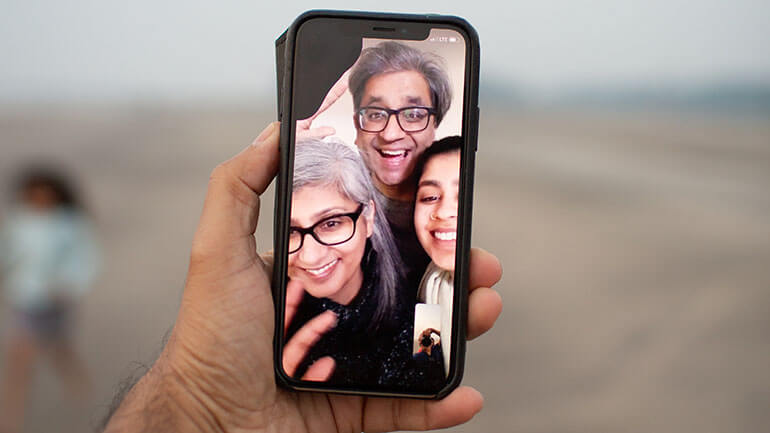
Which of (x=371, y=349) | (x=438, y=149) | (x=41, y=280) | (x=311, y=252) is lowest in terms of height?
(x=41, y=280)

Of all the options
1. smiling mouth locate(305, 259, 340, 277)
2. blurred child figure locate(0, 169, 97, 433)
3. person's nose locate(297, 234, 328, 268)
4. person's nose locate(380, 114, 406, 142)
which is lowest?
blurred child figure locate(0, 169, 97, 433)

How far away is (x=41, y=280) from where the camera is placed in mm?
4293

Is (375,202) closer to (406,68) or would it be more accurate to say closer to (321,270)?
(321,270)

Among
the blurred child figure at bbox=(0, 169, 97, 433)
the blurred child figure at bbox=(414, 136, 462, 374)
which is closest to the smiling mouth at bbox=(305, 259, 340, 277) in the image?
the blurred child figure at bbox=(414, 136, 462, 374)

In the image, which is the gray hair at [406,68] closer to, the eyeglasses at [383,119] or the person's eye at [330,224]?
the eyeglasses at [383,119]

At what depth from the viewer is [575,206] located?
8.47 m

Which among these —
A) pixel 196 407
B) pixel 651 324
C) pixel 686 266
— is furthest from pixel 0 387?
pixel 686 266

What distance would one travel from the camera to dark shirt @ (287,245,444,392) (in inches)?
72.5

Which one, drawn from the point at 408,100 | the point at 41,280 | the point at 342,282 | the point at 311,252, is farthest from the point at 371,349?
the point at 41,280

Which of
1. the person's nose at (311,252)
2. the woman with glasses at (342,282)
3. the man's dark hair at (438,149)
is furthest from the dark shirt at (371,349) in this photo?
the man's dark hair at (438,149)

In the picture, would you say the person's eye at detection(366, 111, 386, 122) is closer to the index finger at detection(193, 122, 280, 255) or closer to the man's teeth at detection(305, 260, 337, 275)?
the index finger at detection(193, 122, 280, 255)

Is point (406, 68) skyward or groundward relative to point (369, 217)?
skyward

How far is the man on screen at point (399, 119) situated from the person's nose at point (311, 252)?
201mm

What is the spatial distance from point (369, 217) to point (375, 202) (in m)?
0.04
